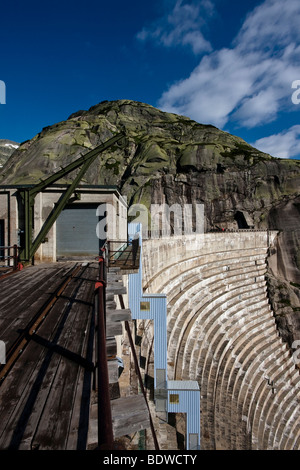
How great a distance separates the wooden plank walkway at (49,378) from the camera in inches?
84.5

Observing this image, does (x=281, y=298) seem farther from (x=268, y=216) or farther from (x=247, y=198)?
(x=247, y=198)

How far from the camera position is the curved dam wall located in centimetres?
1136

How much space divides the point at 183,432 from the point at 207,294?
1002 cm

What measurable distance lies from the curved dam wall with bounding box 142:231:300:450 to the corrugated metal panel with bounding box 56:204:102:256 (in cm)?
314

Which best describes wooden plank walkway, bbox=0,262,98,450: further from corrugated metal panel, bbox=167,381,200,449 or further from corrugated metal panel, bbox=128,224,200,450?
corrugated metal panel, bbox=167,381,200,449

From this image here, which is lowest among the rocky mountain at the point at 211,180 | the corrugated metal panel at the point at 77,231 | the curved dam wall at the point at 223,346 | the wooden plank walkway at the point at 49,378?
the curved dam wall at the point at 223,346

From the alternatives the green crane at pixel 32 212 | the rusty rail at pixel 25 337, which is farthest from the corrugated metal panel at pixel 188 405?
the green crane at pixel 32 212

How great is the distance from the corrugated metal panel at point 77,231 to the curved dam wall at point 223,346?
123 inches

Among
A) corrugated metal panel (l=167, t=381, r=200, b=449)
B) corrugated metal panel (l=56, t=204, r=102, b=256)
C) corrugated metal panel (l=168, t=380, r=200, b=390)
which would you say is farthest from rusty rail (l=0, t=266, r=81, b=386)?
corrugated metal panel (l=56, t=204, r=102, b=256)

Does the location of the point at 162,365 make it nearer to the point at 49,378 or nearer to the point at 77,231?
the point at 49,378

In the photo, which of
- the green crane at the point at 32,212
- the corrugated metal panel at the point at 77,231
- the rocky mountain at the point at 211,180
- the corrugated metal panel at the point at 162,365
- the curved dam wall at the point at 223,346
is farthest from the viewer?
the rocky mountain at the point at 211,180

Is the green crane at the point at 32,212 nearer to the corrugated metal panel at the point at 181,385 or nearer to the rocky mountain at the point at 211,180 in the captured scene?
the corrugated metal panel at the point at 181,385

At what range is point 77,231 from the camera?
1235cm

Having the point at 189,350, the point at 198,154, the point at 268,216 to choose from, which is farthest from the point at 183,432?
the point at 198,154
